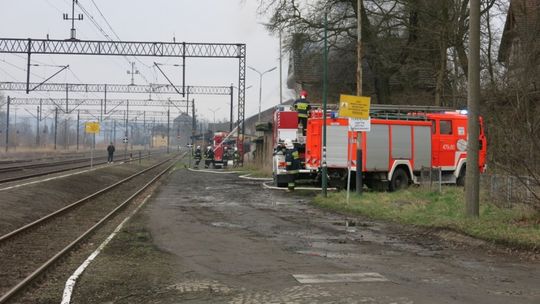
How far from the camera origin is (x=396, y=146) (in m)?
21.5

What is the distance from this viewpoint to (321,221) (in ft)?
49.3

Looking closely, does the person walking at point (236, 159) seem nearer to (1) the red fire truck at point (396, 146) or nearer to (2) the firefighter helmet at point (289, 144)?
(2) the firefighter helmet at point (289, 144)

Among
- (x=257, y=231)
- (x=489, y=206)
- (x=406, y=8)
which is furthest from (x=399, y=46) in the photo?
(x=257, y=231)

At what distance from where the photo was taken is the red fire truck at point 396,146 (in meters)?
21.4

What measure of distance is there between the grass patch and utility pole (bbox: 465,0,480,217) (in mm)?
421

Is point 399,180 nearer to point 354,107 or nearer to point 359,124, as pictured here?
point 359,124

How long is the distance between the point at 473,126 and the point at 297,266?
245 inches

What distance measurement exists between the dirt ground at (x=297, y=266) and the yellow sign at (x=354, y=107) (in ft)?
13.4

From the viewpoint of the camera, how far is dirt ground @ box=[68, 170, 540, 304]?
280 inches

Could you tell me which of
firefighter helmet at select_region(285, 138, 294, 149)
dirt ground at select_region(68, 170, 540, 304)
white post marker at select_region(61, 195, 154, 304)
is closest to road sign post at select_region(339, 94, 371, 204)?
dirt ground at select_region(68, 170, 540, 304)

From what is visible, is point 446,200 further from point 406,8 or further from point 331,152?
point 406,8

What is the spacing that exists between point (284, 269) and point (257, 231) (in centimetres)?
446

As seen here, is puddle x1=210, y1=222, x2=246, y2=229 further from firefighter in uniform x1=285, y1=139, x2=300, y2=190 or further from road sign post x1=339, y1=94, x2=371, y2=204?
firefighter in uniform x1=285, y1=139, x2=300, y2=190

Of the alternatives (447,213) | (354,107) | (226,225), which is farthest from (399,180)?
(226,225)
